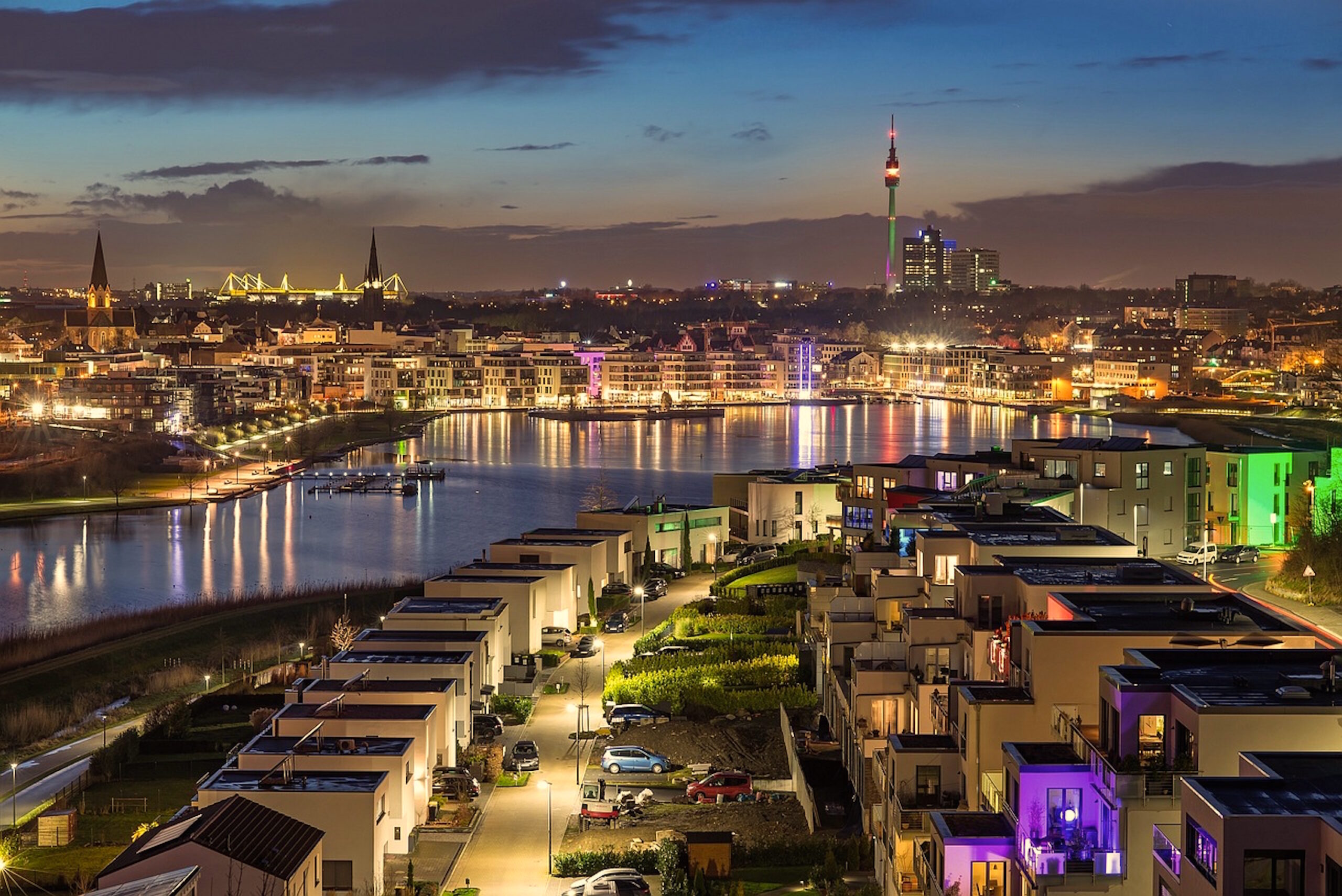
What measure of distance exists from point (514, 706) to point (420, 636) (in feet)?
1.10

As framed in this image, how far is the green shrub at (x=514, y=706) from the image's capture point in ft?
15.2

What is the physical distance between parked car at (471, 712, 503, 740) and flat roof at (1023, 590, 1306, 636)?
1759 mm

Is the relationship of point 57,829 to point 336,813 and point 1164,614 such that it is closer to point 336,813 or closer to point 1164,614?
point 336,813

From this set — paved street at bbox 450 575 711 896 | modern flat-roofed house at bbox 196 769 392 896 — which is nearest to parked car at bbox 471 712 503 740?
paved street at bbox 450 575 711 896

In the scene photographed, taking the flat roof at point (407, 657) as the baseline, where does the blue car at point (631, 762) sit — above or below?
below

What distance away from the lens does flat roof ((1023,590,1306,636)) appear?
2861 millimetres

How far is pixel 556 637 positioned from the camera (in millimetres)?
5758

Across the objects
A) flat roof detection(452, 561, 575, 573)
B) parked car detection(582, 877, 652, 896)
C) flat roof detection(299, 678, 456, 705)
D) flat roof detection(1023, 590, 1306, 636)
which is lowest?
parked car detection(582, 877, 652, 896)

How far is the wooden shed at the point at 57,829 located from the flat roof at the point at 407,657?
0.83 metres

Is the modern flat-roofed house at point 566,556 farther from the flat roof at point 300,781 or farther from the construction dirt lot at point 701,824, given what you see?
the flat roof at point 300,781

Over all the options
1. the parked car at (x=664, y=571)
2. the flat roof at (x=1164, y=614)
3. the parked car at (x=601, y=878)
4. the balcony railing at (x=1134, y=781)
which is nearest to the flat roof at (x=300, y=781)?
the parked car at (x=601, y=878)

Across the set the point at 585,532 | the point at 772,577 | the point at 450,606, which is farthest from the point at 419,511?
the point at 450,606

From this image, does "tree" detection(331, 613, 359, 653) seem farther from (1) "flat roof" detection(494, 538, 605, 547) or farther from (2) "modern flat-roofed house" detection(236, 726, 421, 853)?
(2) "modern flat-roofed house" detection(236, 726, 421, 853)

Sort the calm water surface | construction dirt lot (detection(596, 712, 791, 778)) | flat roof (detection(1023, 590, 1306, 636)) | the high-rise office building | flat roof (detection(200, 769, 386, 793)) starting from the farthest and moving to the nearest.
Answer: the high-rise office building, the calm water surface, construction dirt lot (detection(596, 712, 791, 778)), flat roof (detection(200, 769, 386, 793)), flat roof (detection(1023, 590, 1306, 636))
